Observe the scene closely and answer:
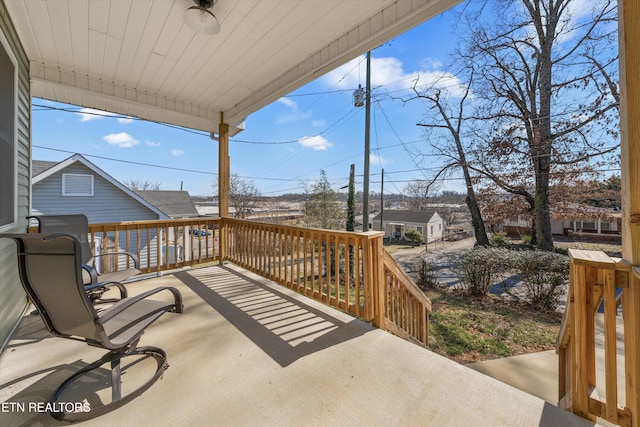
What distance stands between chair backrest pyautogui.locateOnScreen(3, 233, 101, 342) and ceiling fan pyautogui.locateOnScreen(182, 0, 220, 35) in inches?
78.9

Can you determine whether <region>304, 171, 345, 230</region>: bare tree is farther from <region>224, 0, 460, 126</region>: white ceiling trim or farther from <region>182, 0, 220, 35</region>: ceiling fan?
<region>182, 0, 220, 35</region>: ceiling fan

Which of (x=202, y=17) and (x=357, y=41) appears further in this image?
(x=357, y=41)

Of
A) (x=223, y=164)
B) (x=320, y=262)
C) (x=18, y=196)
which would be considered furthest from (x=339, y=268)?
(x=18, y=196)

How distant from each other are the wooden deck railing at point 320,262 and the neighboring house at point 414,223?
42.5ft

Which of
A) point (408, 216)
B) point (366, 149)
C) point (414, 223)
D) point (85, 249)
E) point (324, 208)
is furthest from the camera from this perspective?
point (408, 216)

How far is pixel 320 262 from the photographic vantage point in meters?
3.01

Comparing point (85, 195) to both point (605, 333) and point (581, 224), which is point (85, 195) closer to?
point (605, 333)

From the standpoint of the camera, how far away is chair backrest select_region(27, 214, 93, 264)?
2736 mm

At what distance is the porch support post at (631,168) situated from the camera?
1190 millimetres

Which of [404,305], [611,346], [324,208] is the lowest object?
[404,305]

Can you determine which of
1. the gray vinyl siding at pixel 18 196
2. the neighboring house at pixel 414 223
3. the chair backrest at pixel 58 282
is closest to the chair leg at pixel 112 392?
the chair backrest at pixel 58 282

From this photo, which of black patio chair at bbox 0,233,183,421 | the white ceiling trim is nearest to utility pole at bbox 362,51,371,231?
the white ceiling trim

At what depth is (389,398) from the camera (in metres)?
1.57

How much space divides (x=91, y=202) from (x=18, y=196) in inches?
268
